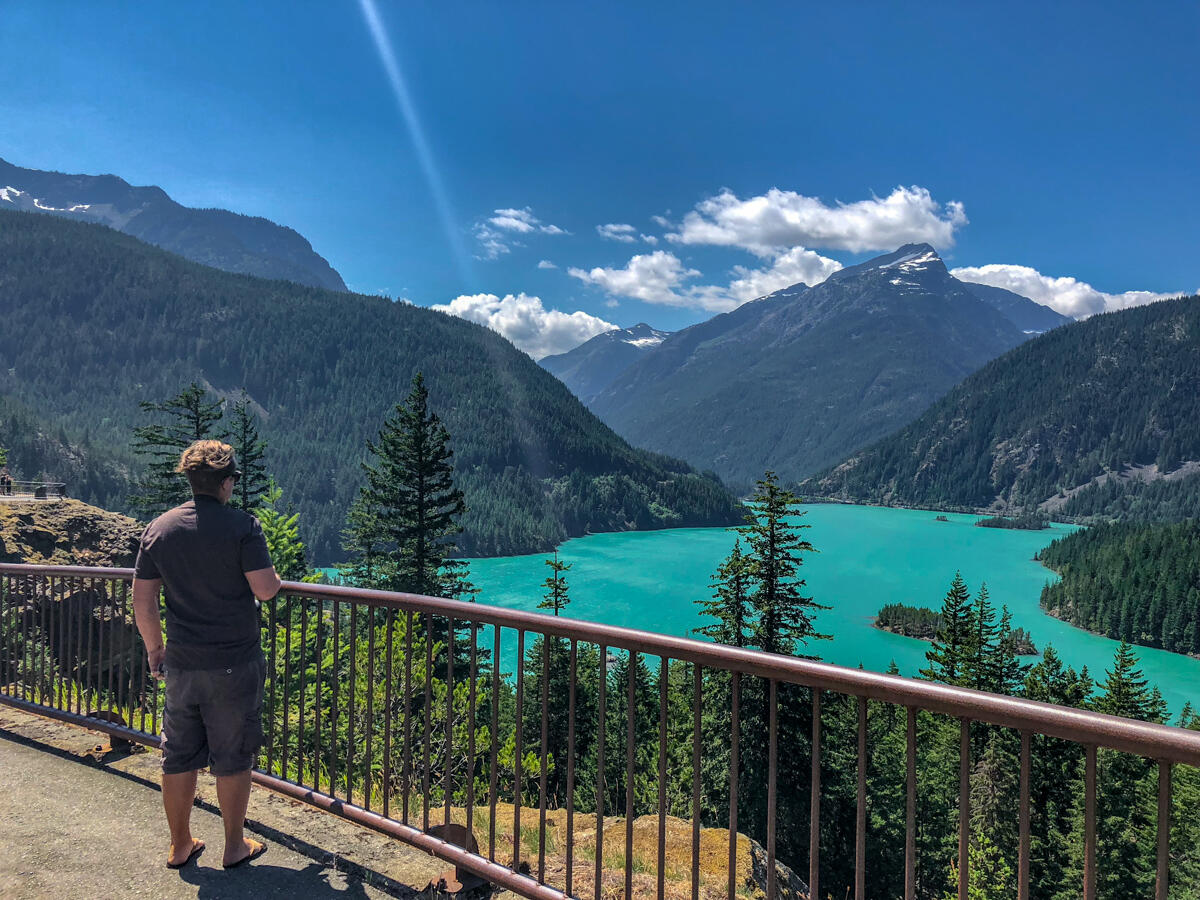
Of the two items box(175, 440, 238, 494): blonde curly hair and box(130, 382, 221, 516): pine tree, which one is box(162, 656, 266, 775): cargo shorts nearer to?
A: box(175, 440, 238, 494): blonde curly hair

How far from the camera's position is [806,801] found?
82.6 feet

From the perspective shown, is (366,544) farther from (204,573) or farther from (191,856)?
(204,573)

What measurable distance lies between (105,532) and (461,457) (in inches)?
6961

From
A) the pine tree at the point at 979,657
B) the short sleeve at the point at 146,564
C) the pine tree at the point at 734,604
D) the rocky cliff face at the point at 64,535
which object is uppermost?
the short sleeve at the point at 146,564

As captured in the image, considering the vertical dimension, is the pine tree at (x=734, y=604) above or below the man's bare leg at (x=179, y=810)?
below

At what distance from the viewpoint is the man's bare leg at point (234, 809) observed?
3.37 metres

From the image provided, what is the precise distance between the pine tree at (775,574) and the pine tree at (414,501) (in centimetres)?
1261

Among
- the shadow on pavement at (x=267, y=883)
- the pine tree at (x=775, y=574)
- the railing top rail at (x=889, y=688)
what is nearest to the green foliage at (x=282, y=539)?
the pine tree at (x=775, y=574)

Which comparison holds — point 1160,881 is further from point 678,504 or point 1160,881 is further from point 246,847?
point 678,504

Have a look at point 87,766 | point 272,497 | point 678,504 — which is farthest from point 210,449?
point 678,504

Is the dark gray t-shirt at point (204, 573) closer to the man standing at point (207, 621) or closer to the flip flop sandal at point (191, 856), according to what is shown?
the man standing at point (207, 621)

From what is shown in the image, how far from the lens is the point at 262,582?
125 inches

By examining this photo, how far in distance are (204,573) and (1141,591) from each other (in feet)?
405

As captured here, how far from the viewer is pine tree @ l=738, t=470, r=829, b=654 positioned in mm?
27266
